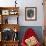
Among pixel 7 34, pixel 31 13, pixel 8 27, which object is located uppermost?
pixel 31 13

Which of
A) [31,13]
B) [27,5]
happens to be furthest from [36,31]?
[27,5]

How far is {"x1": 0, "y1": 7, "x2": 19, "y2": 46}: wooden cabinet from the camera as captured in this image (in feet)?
18.9

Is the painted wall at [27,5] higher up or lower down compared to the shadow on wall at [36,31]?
higher up

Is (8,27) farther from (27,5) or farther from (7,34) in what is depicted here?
(27,5)

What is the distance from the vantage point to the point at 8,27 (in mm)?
5910

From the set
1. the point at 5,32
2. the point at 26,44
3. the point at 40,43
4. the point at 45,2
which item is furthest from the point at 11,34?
the point at 45,2

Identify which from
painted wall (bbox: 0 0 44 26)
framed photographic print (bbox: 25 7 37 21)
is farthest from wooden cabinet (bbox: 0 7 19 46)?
framed photographic print (bbox: 25 7 37 21)

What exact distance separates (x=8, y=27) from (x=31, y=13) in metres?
0.98

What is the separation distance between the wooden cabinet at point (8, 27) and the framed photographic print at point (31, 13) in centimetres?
37

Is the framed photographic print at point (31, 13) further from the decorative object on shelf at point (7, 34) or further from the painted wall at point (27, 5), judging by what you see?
the decorative object on shelf at point (7, 34)

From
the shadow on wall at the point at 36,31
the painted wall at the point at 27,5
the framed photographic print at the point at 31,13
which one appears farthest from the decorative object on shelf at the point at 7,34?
the framed photographic print at the point at 31,13

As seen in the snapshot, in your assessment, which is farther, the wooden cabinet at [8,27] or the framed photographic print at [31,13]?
the framed photographic print at [31,13]

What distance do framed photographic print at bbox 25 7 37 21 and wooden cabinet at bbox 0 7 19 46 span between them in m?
0.37

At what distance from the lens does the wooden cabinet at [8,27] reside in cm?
577
